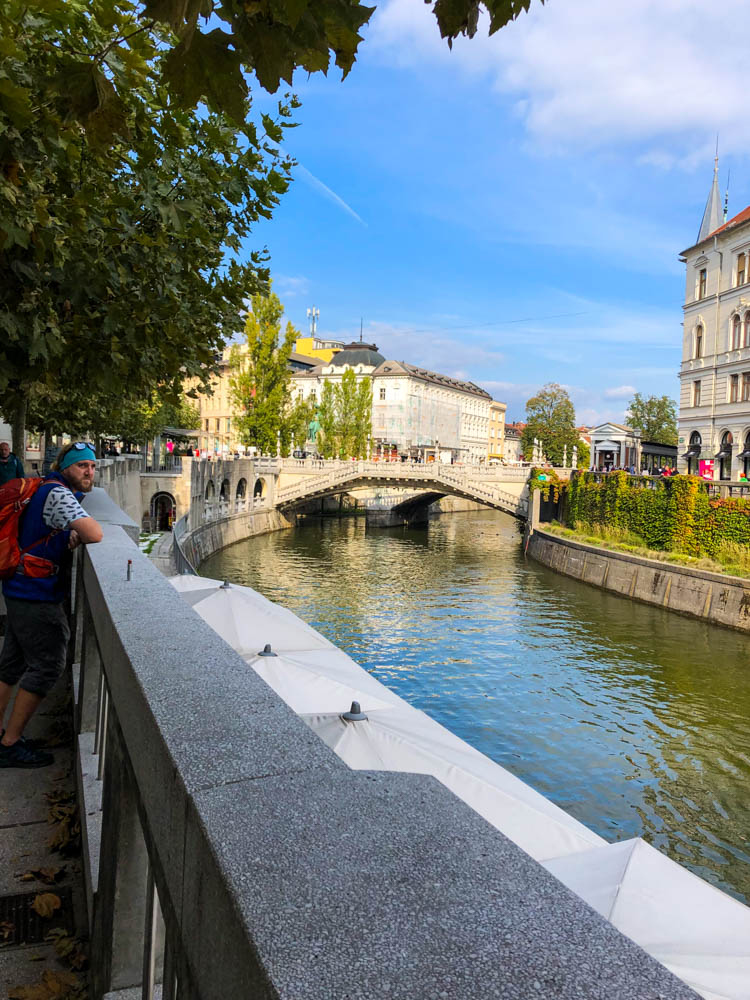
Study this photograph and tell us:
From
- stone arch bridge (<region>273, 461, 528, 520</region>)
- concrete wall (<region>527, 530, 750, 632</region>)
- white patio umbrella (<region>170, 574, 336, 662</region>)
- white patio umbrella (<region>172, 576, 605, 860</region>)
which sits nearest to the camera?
white patio umbrella (<region>172, 576, 605, 860</region>)

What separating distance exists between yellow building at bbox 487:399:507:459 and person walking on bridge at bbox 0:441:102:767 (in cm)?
12799

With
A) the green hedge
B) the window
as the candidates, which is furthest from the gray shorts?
the window

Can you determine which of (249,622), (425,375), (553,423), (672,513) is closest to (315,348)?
(425,375)

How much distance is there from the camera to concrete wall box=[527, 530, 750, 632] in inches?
951

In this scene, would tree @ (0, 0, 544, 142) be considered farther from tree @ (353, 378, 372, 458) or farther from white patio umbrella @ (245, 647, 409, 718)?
tree @ (353, 378, 372, 458)

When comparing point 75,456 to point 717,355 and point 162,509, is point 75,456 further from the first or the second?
point 717,355

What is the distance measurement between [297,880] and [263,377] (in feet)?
180

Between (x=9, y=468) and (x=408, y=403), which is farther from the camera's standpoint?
(x=408, y=403)

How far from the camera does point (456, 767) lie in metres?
7.33

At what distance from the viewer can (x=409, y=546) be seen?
47.3 meters

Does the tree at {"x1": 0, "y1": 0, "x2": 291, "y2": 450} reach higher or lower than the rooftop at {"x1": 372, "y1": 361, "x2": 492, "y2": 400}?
lower

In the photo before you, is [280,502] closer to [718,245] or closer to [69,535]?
[718,245]

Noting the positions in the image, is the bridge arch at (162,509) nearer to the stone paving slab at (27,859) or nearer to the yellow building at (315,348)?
the stone paving slab at (27,859)

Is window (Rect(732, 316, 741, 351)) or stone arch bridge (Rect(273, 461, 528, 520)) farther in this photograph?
stone arch bridge (Rect(273, 461, 528, 520))
